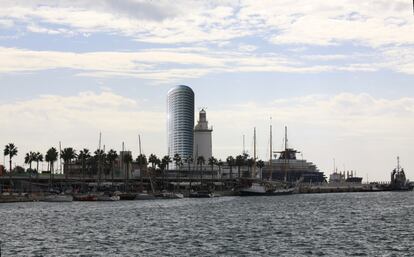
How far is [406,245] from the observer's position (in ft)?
255

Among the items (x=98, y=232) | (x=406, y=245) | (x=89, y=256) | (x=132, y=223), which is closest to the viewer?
(x=89, y=256)

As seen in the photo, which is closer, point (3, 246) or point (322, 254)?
point (322, 254)

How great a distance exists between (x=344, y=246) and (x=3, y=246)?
1434 inches

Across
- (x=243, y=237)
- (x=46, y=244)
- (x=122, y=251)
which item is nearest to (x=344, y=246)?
(x=243, y=237)

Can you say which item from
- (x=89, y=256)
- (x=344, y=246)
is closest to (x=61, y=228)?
(x=89, y=256)

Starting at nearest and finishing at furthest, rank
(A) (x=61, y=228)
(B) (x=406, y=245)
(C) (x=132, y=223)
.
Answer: (B) (x=406, y=245) < (A) (x=61, y=228) < (C) (x=132, y=223)

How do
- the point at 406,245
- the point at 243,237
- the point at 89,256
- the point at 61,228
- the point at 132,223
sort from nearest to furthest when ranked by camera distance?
the point at 89,256
the point at 406,245
the point at 243,237
the point at 61,228
the point at 132,223

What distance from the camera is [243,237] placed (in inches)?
3447

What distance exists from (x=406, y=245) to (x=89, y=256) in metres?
34.1

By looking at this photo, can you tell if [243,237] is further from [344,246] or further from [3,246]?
[3,246]

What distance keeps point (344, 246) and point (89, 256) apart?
1075 inches

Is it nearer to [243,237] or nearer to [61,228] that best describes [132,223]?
[61,228]

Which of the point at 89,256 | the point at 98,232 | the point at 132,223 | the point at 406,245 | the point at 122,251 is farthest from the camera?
the point at 132,223

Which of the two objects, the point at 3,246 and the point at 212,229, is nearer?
the point at 3,246
